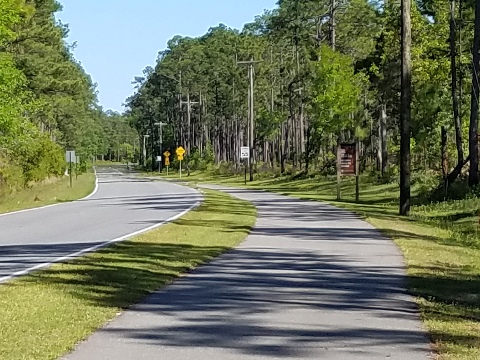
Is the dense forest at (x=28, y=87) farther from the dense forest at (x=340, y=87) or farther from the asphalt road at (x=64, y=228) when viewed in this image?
the dense forest at (x=340, y=87)

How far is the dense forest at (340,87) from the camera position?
135ft

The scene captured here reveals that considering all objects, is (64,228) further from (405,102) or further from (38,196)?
(38,196)

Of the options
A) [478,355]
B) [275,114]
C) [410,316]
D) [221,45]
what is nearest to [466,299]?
[410,316]

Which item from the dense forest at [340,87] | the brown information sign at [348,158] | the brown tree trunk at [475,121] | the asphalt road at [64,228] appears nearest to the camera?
the asphalt road at [64,228]

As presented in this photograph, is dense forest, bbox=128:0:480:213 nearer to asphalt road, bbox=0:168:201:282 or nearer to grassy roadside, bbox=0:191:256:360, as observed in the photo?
asphalt road, bbox=0:168:201:282

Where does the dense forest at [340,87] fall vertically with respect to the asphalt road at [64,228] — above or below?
above

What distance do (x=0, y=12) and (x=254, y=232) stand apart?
69.5ft

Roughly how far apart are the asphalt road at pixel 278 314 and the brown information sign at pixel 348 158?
2221 centimetres

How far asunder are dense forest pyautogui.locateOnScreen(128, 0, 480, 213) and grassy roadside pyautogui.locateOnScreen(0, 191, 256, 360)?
43.4ft

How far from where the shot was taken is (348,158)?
1602 inches

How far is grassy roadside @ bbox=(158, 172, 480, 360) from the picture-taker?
379 inches

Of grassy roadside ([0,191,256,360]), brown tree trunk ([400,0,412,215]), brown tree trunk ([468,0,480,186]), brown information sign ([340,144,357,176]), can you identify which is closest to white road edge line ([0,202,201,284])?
grassy roadside ([0,191,256,360])

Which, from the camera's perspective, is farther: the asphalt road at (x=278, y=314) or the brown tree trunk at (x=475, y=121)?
the brown tree trunk at (x=475, y=121)

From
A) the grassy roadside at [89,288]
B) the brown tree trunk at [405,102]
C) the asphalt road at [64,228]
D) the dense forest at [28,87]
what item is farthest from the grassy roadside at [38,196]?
the grassy roadside at [89,288]
